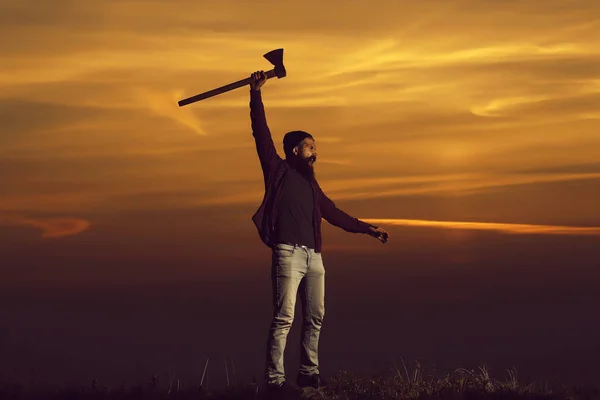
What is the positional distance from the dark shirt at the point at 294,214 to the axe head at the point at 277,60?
3.95ft

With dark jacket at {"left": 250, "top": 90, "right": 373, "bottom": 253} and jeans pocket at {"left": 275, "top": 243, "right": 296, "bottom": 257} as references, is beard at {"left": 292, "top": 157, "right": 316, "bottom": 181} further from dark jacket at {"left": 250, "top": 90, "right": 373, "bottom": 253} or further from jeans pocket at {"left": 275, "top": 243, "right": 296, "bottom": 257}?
jeans pocket at {"left": 275, "top": 243, "right": 296, "bottom": 257}

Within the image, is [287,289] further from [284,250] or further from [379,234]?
[379,234]

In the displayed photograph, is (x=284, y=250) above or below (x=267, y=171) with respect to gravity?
below

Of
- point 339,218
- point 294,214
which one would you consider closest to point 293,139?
point 294,214

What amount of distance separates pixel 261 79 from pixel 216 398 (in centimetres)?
390

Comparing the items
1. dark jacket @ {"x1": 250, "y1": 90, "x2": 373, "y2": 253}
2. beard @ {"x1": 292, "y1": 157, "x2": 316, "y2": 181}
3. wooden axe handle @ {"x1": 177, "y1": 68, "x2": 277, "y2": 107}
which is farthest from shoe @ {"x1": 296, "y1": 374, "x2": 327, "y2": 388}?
wooden axe handle @ {"x1": 177, "y1": 68, "x2": 277, "y2": 107}

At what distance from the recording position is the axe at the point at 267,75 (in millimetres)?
12445

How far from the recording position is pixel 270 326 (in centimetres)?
1228

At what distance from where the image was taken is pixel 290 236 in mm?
12250

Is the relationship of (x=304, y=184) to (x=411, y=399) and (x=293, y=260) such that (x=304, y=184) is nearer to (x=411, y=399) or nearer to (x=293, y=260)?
(x=293, y=260)

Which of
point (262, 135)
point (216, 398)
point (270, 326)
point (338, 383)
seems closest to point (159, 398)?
point (216, 398)

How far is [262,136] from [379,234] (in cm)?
247

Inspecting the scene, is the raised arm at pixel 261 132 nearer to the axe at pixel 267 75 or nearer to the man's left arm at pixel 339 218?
the axe at pixel 267 75

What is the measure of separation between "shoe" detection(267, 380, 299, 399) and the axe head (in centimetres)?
379
